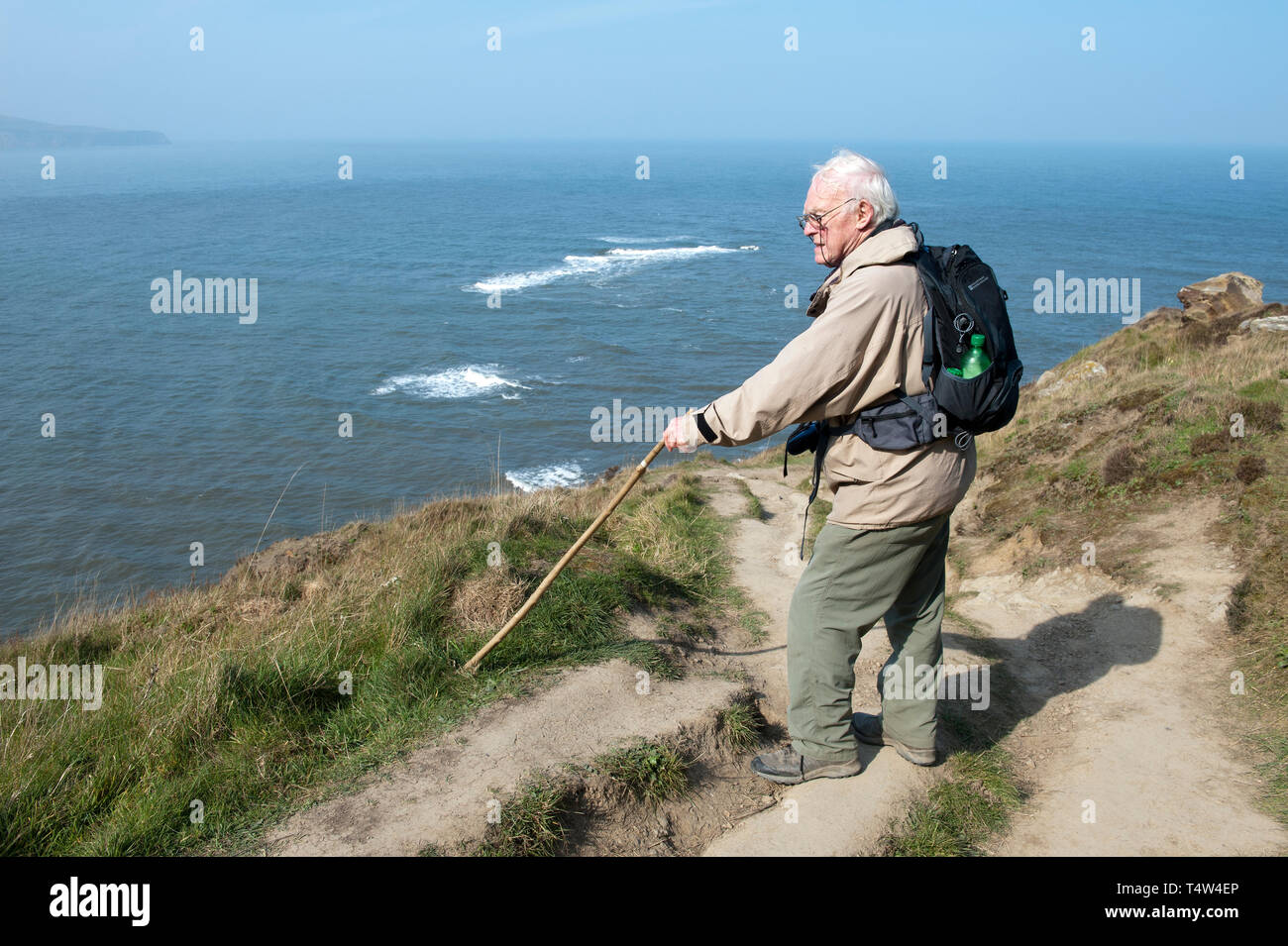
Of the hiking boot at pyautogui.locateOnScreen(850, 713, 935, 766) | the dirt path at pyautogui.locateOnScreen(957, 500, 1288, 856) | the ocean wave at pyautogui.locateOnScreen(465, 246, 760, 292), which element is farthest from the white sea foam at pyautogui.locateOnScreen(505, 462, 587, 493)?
the ocean wave at pyautogui.locateOnScreen(465, 246, 760, 292)

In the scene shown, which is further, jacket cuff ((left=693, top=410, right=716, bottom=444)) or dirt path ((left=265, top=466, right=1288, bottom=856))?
dirt path ((left=265, top=466, right=1288, bottom=856))

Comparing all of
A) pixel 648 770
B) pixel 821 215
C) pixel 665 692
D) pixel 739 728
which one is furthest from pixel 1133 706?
pixel 821 215

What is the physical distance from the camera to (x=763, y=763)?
4398 mm

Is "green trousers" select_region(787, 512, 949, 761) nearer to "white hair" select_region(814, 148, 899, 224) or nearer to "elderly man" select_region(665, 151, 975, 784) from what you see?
"elderly man" select_region(665, 151, 975, 784)

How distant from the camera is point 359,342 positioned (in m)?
35.3

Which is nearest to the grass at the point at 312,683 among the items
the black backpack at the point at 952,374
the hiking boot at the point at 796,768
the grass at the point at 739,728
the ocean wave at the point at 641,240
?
the grass at the point at 739,728

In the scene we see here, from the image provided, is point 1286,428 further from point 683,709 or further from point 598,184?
point 598,184

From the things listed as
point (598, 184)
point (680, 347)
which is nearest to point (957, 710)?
point (680, 347)

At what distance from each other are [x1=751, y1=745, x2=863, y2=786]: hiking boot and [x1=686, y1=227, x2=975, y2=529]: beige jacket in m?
1.31

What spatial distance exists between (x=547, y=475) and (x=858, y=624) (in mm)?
18822

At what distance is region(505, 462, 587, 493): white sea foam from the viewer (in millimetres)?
21652

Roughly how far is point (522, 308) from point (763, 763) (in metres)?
39.3

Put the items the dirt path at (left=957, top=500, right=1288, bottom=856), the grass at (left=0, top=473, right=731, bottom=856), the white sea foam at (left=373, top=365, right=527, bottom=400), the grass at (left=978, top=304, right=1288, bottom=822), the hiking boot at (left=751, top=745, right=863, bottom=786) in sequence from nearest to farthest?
1. the grass at (left=0, top=473, right=731, bottom=856)
2. the dirt path at (left=957, top=500, right=1288, bottom=856)
3. the hiking boot at (left=751, top=745, right=863, bottom=786)
4. the grass at (left=978, top=304, right=1288, bottom=822)
5. the white sea foam at (left=373, top=365, right=527, bottom=400)

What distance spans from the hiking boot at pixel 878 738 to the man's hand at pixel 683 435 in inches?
67.5
